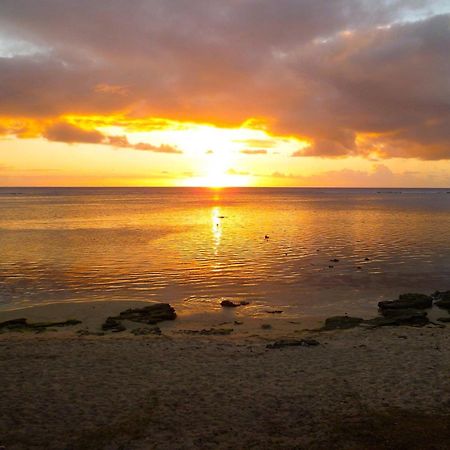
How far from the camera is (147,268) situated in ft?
150

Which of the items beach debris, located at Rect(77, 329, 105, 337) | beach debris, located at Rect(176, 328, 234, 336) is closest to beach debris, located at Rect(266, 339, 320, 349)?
beach debris, located at Rect(176, 328, 234, 336)

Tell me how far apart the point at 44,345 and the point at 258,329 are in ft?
36.6

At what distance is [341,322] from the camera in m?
25.6

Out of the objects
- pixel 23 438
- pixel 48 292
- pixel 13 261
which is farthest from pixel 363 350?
pixel 13 261

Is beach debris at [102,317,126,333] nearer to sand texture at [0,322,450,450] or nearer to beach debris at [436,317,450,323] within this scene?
sand texture at [0,322,450,450]

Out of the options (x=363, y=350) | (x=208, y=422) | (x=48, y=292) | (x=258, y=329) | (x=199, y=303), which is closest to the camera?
(x=208, y=422)

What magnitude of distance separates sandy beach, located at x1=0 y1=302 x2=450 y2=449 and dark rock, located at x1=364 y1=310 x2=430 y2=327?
1.61 metres

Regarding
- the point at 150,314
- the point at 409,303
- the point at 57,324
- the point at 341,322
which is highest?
the point at 409,303

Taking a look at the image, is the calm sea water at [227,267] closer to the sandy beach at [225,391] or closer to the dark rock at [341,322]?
the dark rock at [341,322]

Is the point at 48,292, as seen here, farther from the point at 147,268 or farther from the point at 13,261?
the point at 13,261

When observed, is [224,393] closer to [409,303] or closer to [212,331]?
[212,331]

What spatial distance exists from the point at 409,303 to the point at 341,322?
671 centimetres

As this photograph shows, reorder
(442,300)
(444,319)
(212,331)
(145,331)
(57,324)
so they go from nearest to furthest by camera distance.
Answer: (145,331)
(212,331)
(57,324)
(444,319)
(442,300)

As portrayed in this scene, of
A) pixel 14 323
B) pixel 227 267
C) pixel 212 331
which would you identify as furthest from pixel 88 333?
pixel 227 267
